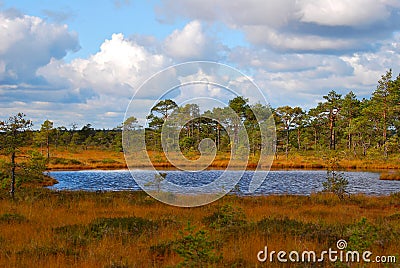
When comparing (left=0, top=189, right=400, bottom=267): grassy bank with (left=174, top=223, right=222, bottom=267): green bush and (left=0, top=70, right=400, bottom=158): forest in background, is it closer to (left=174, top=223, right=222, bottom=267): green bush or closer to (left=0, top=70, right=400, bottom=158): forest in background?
(left=174, top=223, right=222, bottom=267): green bush

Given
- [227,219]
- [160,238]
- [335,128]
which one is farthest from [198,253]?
[335,128]

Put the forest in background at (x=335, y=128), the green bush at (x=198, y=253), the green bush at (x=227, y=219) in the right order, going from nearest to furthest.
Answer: the green bush at (x=198, y=253), the green bush at (x=227, y=219), the forest in background at (x=335, y=128)

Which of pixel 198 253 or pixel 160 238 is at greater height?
pixel 198 253

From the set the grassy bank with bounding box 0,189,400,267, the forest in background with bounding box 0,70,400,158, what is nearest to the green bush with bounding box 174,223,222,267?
the grassy bank with bounding box 0,189,400,267

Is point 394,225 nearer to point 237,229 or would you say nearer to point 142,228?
point 237,229

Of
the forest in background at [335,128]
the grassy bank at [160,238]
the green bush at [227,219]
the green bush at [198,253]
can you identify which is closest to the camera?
the green bush at [198,253]

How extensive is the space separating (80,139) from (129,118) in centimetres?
9287

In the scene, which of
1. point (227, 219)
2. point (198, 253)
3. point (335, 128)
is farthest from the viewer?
point (335, 128)

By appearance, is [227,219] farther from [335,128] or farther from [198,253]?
[335,128]

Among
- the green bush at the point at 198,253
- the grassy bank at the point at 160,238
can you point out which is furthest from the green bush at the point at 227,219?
the green bush at the point at 198,253

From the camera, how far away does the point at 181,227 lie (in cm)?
1212

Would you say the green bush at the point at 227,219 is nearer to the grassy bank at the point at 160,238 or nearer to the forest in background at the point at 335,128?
the grassy bank at the point at 160,238

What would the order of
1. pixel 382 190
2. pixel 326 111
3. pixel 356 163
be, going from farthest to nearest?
pixel 326 111, pixel 356 163, pixel 382 190

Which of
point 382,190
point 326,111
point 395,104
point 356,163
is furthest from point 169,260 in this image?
point 326,111
